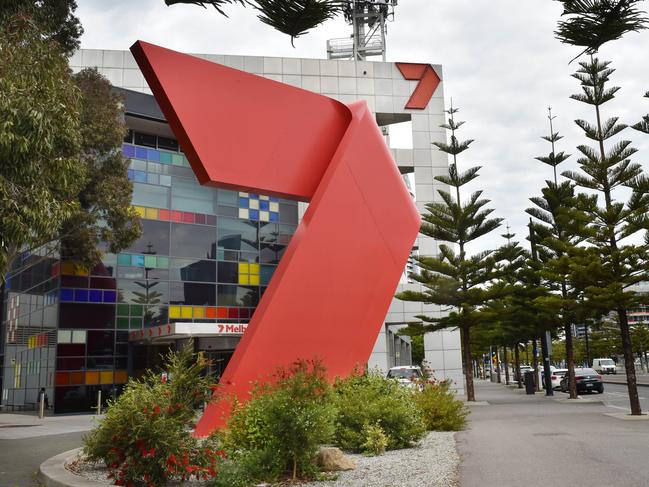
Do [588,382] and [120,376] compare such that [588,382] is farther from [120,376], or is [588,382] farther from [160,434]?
[160,434]

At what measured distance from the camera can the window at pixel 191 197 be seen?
25.8m

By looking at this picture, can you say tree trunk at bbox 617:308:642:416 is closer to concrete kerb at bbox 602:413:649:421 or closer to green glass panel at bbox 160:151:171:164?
concrete kerb at bbox 602:413:649:421

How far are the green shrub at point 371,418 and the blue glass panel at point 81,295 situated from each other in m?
15.8

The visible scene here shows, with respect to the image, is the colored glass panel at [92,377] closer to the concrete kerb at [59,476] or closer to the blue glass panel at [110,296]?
the blue glass panel at [110,296]

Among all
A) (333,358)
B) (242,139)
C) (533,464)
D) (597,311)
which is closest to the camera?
(533,464)

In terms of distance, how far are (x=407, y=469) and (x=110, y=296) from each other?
18.5 m

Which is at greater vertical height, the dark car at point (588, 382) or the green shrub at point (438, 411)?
the green shrub at point (438, 411)

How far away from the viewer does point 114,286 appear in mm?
23766

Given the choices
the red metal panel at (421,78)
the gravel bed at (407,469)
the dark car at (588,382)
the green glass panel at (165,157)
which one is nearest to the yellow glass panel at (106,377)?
the green glass panel at (165,157)

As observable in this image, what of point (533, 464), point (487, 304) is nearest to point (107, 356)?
point (487, 304)

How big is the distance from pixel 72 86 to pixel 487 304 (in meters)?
18.8

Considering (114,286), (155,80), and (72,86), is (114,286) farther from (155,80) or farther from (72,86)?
(155,80)

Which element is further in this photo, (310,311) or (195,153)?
(310,311)

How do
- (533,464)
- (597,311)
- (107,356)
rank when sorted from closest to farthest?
(533,464)
(597,311)
(107,356)
